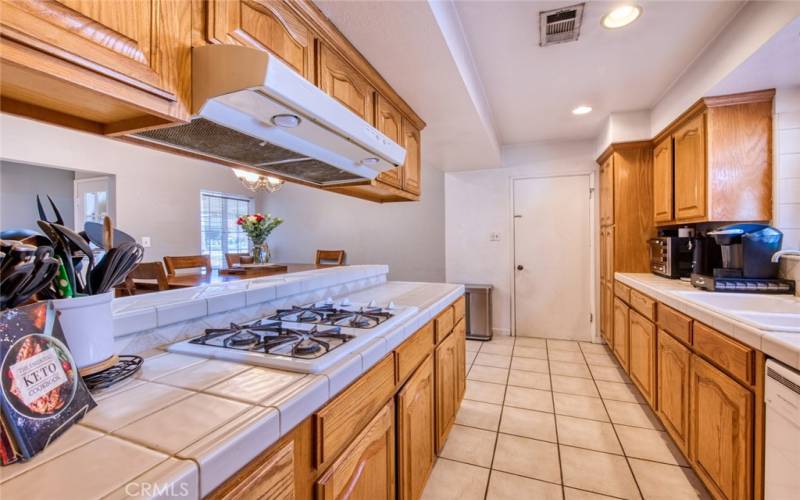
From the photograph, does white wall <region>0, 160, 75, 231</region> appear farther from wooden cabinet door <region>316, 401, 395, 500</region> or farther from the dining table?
wooden cabinet door <region>316, 401, 395, 500</region>

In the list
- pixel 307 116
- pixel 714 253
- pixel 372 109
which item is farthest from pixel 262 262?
pixel 714 253

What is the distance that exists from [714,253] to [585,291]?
165cm

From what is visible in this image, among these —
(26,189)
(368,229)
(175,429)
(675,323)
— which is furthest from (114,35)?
(26,189)

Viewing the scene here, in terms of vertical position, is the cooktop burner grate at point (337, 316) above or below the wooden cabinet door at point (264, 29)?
below

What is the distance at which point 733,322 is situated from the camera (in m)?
1.30

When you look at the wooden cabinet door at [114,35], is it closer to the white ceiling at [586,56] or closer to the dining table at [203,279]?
the white ceiling at [586,56]

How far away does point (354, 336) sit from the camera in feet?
3.47

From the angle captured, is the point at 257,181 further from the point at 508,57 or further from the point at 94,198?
the point at 508,57

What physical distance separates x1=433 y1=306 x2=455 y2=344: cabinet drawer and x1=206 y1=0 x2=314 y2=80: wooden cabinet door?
4.11 feet

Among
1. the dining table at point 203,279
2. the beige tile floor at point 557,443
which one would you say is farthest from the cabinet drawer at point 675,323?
the dining table at point 203,279

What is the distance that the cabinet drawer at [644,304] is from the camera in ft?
7.00

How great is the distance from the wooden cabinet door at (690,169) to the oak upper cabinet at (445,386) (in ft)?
6.19

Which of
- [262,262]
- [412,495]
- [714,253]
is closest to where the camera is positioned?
[412,495]

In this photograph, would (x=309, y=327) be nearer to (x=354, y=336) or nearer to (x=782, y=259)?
(x=354, y=336)
